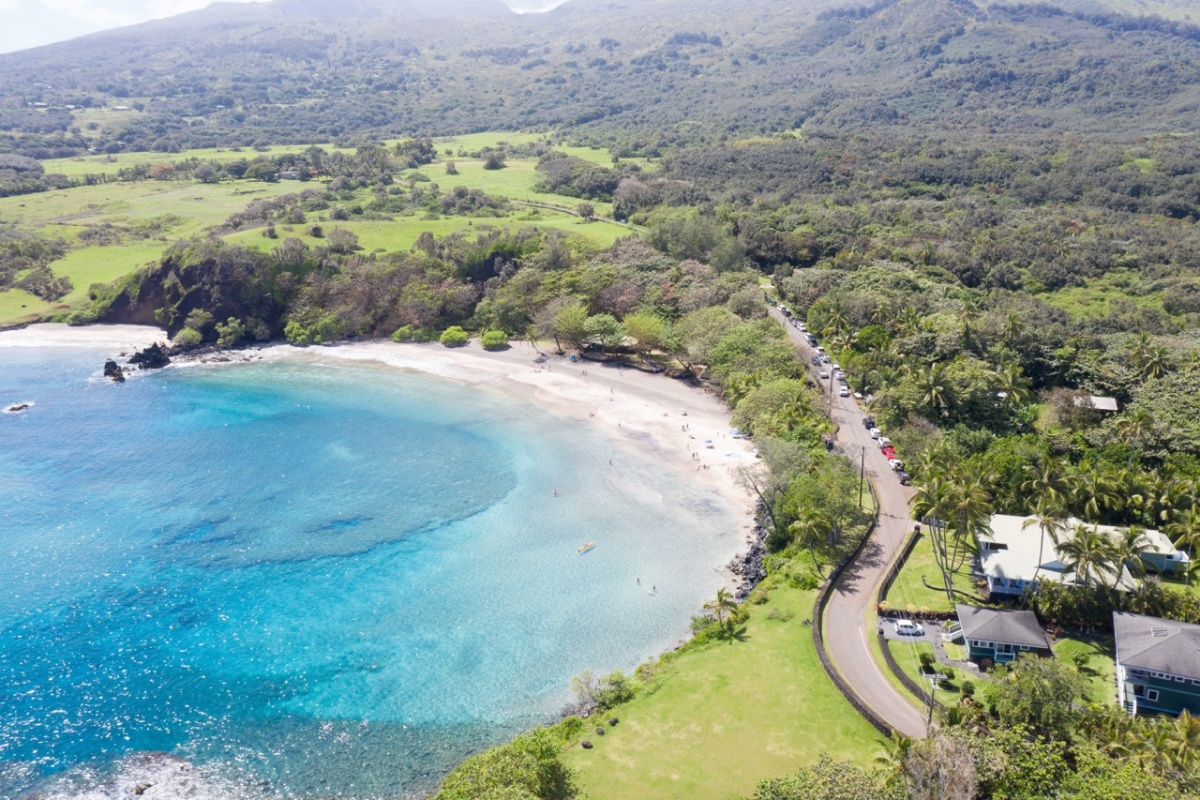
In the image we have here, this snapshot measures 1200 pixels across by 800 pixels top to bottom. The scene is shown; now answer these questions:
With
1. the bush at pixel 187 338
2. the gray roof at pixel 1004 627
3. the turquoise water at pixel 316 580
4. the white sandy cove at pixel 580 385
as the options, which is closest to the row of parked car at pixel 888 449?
the white sandy cove at pixel 580 385

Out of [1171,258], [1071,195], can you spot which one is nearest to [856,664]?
[1171,258]

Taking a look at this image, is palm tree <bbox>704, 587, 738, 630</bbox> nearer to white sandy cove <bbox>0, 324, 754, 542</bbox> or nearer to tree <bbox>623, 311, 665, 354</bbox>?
white sandy cove <bbox>0, 324, 754, 542</bbox>

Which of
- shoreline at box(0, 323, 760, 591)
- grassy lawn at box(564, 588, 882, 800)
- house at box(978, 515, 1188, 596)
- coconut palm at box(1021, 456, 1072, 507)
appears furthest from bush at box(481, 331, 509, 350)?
coconut palm at box(1021, 456, 1072, 507)

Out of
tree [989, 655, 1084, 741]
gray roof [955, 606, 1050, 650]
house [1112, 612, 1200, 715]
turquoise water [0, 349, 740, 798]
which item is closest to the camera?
tree [989, 655, 1084, 741]

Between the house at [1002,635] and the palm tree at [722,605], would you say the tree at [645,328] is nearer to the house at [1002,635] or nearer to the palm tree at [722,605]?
the palm tree at [722,605]

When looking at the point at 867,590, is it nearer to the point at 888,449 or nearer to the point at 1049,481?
the point at 1049,481

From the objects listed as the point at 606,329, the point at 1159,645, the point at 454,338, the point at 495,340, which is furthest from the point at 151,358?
the point at 1159,645
